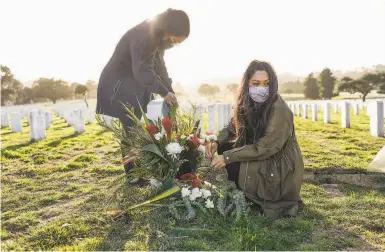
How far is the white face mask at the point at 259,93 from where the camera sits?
11.5 feet

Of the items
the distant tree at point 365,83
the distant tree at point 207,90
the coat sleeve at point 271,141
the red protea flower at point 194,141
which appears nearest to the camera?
the coat sleeve at point 271,141

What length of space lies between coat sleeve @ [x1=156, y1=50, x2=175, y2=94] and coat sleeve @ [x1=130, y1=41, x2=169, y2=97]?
0.38 m

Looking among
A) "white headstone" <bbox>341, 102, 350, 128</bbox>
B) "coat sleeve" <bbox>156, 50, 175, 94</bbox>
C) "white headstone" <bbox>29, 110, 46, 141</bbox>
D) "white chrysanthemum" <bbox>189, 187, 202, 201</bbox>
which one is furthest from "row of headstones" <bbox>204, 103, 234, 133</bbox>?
"white chrysanthemum" <bbox>189, 187, 202, 201</bbox>

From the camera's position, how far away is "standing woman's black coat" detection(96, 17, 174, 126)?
13.3 feet

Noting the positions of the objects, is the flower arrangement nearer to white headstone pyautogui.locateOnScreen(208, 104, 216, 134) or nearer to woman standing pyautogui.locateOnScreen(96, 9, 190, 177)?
woman standing pyautogui.locateOnScreen(96, 9, 190, 177)

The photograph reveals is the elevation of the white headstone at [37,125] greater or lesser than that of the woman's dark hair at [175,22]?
lesser

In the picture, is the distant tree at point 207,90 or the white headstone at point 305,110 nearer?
the white headstone at point 305,110

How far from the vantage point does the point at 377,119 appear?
8836 mm

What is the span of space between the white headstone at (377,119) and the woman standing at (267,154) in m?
6.05

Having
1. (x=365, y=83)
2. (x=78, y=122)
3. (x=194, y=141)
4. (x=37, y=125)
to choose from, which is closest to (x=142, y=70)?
(x=194, y=141)

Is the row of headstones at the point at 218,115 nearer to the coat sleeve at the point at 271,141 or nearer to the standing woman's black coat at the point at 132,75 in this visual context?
the standing woman's black coat at the point at 132,75

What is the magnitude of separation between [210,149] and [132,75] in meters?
1.35

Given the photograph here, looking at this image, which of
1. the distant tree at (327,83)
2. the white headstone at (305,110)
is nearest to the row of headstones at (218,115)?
the white headstone at (305,110)

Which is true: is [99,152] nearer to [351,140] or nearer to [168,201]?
[168,201]
